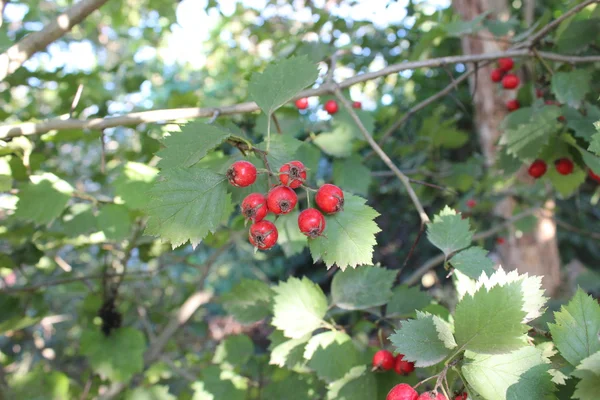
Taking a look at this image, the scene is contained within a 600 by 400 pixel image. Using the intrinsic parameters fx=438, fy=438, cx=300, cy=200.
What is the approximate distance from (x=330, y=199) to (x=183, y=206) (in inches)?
14.5

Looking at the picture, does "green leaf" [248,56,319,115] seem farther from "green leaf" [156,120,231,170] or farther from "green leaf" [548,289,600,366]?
"green leaf" [548,289,600,366]

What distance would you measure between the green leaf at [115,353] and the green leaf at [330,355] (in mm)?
1253

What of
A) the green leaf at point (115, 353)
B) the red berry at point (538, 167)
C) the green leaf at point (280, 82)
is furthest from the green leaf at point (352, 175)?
the green leaf at point (115, 353)

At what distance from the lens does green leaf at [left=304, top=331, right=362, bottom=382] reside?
1.38 metres

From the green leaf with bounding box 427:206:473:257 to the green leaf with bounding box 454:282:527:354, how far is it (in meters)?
0.30

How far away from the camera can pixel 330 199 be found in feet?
3.59

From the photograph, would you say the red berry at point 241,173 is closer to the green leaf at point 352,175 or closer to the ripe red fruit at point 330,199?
the ripe red fruit at point 330,199

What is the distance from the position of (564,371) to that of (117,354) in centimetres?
207

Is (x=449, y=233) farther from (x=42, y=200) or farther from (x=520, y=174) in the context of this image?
(x=520, y=174)

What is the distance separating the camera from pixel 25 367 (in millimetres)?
3852

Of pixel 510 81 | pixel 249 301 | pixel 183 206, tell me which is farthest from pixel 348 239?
pixel 510 81

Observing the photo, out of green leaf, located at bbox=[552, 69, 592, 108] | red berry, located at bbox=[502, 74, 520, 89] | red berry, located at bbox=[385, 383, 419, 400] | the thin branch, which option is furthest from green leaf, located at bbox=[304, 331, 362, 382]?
red berry, located at bbox=[502, 74, 520, 89]

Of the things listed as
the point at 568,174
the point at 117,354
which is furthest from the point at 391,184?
the point at 117,354

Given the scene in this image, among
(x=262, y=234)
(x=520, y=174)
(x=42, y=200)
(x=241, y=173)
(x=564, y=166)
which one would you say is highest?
(x=241, y=173)
